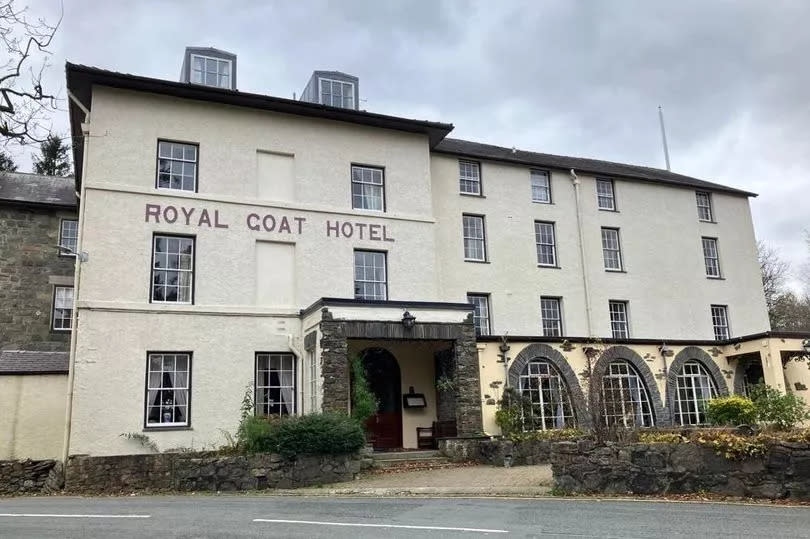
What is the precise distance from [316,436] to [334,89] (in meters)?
13.0

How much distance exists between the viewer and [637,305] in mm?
26281

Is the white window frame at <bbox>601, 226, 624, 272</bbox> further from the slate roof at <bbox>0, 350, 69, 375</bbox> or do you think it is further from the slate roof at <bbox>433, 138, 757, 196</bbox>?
the slate roof at <bbox>0, 350, 69, 375</bbox>

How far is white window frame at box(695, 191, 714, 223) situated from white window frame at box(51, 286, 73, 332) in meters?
25.0

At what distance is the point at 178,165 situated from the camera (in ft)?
63.7

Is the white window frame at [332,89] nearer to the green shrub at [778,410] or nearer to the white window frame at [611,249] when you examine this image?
the white window frame at [611,249]

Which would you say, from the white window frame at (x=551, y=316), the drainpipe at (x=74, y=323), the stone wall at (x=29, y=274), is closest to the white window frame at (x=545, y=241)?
the white window frame at (x=551, y=316)

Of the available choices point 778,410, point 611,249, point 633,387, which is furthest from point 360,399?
point 611,249

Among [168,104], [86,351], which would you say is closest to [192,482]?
[86,351]

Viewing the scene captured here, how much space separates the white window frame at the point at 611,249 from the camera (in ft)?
86.8

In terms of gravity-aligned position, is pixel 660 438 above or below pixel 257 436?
below

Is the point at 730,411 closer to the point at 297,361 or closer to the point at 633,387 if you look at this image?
the point at 633,387

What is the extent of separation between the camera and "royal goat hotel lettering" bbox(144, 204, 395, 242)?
18.8 meters

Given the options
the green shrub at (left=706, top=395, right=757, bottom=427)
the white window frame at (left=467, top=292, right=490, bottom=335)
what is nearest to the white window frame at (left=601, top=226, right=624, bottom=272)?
the white window frame at (left=467, top=292, right=490, bottom=335)

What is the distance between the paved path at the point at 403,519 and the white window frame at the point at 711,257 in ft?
63.2
